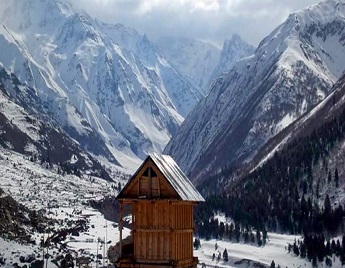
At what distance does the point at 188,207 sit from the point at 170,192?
196cm

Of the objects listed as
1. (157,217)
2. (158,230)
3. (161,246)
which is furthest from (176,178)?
(161,246)

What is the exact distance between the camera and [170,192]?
35.5 m

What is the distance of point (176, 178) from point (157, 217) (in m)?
2.24

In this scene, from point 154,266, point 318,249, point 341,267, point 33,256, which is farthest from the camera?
point 318,249

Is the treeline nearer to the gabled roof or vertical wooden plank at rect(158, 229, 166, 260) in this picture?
the gabled roof

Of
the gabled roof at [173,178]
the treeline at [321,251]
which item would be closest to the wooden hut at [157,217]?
the gabled roof at [173,178]

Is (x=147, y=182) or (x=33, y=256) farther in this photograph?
(x=33, y=256)

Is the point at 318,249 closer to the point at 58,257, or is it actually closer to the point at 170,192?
the point at 58,257

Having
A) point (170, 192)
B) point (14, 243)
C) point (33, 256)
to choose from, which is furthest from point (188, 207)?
point (14, 243)

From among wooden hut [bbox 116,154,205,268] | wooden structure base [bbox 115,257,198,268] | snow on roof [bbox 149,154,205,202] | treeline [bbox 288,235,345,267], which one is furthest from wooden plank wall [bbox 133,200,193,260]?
treeline [bbox 288,235,345,267]

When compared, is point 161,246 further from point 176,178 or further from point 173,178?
point 176,178

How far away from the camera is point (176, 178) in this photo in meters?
36.6

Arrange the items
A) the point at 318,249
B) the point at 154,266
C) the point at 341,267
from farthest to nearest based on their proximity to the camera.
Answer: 1. the point at 318,249
2. the point at 341,267
3. the point at 154,266

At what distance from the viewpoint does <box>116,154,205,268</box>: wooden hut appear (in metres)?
35.2
